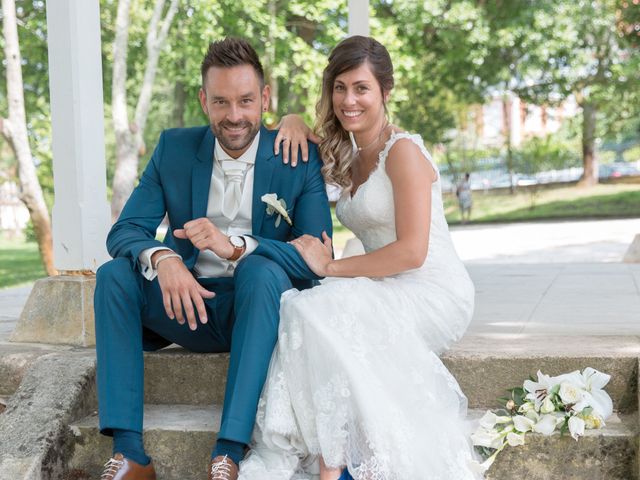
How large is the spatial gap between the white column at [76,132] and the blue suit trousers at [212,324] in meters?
0.91

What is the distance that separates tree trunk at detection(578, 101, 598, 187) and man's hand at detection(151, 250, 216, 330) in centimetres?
2333

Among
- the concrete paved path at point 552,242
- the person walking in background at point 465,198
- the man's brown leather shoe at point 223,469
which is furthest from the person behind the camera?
the person walking in background at point 465,198

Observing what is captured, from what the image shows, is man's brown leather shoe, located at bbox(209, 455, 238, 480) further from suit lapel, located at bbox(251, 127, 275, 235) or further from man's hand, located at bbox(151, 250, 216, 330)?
suit lapel, located at bbox(251, 127, 275, 235)

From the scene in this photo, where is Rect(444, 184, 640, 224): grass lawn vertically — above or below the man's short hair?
below

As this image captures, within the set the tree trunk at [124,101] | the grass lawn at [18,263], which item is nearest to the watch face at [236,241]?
the tree trunk at [124,101]

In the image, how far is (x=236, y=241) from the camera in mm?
2873

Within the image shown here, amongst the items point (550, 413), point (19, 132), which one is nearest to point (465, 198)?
point (19, 132)

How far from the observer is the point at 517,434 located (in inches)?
107

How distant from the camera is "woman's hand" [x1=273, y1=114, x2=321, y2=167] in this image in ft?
Answer: 10.5

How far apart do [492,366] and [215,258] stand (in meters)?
1.06

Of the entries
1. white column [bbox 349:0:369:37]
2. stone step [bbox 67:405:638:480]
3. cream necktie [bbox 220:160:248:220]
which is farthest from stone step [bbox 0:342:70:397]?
white column [bbox 349:0:369:37]

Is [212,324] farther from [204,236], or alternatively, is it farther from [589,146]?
[589,146]

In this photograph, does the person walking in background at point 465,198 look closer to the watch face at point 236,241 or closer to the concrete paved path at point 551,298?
the concrete paved path at point 551,298

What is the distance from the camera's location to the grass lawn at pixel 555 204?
2306cm
